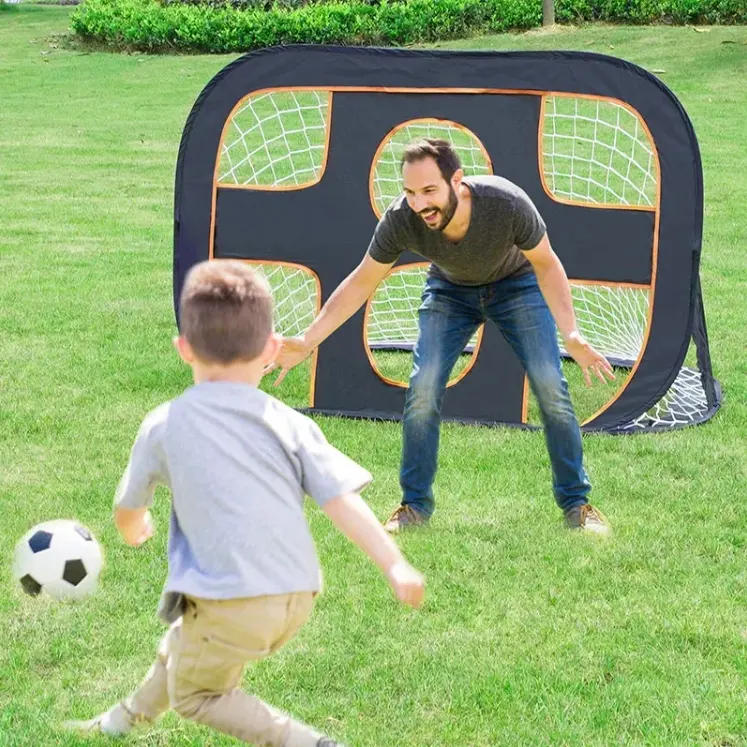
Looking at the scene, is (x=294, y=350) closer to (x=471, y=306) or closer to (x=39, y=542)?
(x=471, y=306)

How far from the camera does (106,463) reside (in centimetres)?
630

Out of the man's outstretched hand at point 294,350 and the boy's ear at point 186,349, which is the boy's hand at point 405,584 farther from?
the man's outstretched hand at point 294,350

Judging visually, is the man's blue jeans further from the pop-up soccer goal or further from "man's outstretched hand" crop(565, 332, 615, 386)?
the pop-up soccer goal

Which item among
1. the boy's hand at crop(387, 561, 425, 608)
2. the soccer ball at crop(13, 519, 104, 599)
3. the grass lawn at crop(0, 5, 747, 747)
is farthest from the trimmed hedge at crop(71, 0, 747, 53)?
the boy's hand at crop(387, 561, 425, 608)

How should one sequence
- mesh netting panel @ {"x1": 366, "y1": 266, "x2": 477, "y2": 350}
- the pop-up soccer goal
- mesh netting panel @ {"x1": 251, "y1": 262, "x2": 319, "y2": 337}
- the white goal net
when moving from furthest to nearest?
1. mesh netting panel @ {"x1": 366, "y1": 266, "x2": 477, "y2": 350}
2. mesh netting panel @ {"x1": 251, "y1": 262, "x2": 319, "y2": 337}
3. the white goal net
4. the pop-up soccer goal

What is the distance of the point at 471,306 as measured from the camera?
557 cm

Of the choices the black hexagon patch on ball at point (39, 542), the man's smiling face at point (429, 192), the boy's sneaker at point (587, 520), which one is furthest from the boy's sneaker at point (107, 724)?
the boy's sneaker at point (587, 520)

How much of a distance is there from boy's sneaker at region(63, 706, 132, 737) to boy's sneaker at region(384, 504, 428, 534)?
1951 mm

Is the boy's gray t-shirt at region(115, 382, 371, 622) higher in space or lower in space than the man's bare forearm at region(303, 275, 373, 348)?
higher

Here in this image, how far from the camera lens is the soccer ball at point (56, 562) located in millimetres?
4047

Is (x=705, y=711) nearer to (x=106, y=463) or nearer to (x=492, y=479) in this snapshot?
(x=492, y=479)

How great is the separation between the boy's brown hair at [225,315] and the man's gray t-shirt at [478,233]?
2.27 meters

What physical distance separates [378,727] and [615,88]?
13.9ft

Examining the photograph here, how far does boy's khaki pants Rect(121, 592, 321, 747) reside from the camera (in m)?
3.02
